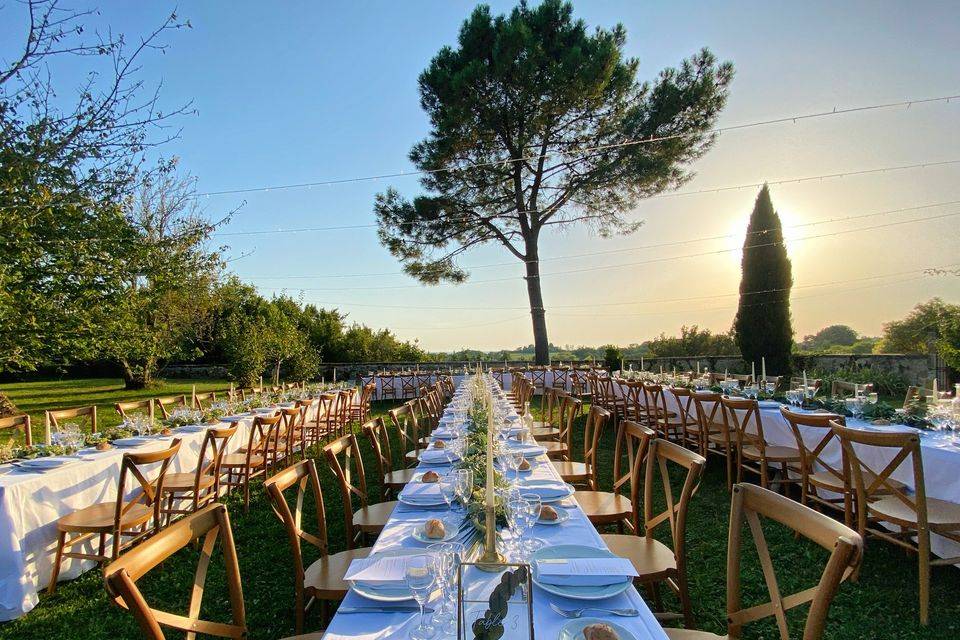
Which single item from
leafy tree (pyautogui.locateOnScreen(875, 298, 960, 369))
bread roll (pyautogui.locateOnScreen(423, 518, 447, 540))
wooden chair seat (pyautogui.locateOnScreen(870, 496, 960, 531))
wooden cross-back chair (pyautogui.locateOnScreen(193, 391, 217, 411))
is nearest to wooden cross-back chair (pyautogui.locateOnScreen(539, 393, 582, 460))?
wooden chair seat (pyautogui.locateOnScreen(870, 496, 960, 531))

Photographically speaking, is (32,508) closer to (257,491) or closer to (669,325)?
(257,491)

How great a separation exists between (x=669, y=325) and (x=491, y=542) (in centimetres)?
1561

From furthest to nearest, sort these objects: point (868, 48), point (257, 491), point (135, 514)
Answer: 1. point (868, 48)
2. point (257, 491)
3. point (135, 514)

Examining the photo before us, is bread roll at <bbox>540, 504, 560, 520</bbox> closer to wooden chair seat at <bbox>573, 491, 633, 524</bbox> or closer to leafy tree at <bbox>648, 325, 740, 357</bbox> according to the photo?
wooden chair seat at <bbox>573, 491, 633, 524</bbox>

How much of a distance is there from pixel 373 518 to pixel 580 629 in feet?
6.58

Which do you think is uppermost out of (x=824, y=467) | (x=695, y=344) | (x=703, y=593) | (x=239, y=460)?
(x=695, y=344)

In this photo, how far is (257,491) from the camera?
5.09 m

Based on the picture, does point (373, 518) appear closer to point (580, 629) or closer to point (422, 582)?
point (422, 582)

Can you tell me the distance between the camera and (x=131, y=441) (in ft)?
13.8

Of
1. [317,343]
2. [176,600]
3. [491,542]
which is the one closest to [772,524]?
[491,542]

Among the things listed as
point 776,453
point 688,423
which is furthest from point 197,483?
point 688,423

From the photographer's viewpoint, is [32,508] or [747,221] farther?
[747,221]

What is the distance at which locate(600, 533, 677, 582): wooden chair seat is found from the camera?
2057 millimetres

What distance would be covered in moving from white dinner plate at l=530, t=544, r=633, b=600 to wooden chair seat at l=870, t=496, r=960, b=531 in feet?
6.88
